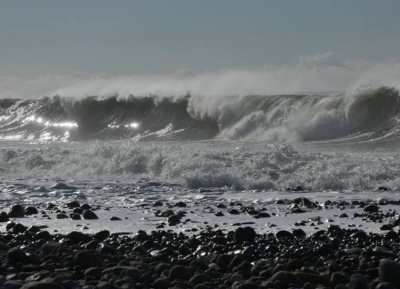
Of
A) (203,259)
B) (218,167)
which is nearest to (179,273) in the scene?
(203,259)

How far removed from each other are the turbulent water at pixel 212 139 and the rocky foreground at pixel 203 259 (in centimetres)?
465

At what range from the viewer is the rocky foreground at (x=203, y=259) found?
5.34 metres

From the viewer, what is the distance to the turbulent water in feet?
43.4

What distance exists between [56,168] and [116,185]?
346 cm

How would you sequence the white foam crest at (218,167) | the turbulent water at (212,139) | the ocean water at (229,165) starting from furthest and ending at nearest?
the turbulent water at (212,139), the white foam crest at (218,167), the ocean water at (229,165)

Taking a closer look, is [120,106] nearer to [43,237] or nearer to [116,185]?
[116,185]

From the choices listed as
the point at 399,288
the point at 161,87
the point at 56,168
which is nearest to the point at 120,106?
the point at 161,87

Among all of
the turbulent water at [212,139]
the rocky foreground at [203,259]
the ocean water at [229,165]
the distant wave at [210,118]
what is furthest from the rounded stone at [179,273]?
the distant wave at [210,118]

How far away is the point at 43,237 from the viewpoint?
7852mm

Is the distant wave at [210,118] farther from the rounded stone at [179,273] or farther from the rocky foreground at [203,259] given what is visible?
the rounded stone at [179,273]

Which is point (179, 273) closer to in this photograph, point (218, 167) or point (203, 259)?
point (203, 259)

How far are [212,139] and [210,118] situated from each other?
295 cm

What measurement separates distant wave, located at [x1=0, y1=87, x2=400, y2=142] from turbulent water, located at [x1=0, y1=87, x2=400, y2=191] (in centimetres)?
5

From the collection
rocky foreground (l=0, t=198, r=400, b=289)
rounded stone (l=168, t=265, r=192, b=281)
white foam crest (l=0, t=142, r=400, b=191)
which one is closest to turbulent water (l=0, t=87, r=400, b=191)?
white foam crest (l=0, t=142, r=400, b=191)
